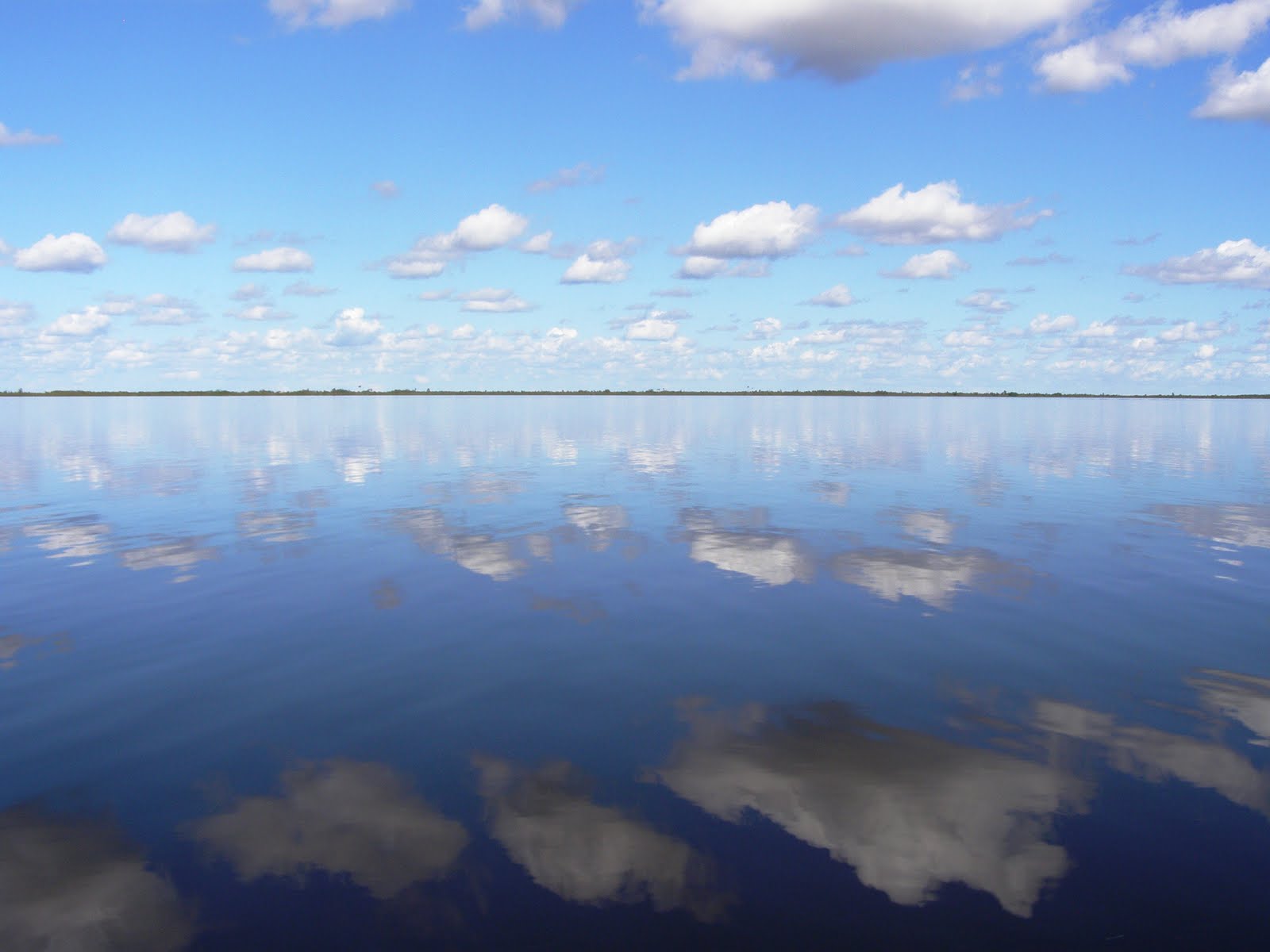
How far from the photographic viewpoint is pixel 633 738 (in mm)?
11672

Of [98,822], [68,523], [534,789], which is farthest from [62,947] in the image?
[68,523]

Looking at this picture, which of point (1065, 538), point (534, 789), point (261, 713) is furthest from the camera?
point (1065, 538)

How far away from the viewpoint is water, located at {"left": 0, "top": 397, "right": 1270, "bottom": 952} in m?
8.00

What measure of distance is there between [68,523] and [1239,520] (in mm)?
43944

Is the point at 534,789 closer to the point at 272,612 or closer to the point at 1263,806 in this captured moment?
the point at 1263,806

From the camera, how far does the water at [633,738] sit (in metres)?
8.00

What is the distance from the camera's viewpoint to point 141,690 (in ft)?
44.0

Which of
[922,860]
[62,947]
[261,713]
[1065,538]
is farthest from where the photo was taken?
[1065,538]

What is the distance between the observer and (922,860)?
8773 millimetres

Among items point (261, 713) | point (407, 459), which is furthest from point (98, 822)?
point (407, 459)

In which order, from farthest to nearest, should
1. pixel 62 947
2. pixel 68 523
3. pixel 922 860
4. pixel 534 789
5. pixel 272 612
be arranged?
1. pixel 68 523
2. pixel 272 612
3. pixel 534 789
4. pixel 922 860
5. pixel 62 947

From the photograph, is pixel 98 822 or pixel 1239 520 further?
pixel 1239 520

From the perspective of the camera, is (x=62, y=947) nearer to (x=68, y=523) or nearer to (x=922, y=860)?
(x=922, y=860)

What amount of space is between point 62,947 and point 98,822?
2215mm
